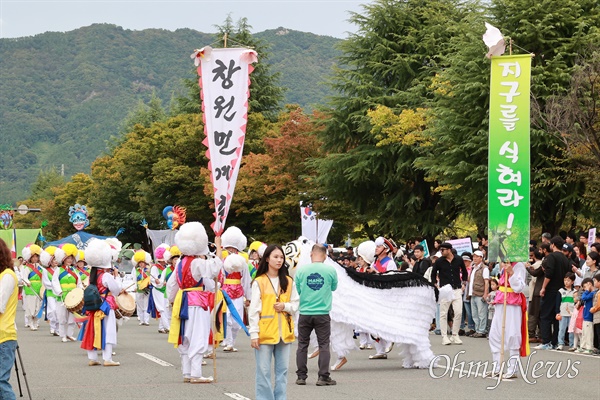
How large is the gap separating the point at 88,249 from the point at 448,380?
598cm

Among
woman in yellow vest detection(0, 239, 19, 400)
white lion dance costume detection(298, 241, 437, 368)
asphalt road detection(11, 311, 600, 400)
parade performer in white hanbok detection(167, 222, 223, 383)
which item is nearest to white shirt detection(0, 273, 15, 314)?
woman in yellow vest detection(0, 239, 19, 400)

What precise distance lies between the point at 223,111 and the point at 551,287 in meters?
8.31

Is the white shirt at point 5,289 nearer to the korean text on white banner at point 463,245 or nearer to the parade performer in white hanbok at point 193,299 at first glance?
the parade performer in white hanbok at point 193,299

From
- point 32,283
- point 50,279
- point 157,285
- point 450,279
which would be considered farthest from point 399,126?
point 450,279

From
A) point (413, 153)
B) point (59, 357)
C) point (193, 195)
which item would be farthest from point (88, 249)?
point (193, 195)

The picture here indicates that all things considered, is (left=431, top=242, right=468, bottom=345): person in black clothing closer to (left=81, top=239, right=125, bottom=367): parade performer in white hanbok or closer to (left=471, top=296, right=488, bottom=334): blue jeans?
(left=471, top=296, right=488, bottom=334): blue jeans

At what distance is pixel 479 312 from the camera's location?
22.8 meters

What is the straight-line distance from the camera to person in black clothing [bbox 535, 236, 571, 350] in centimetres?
1991

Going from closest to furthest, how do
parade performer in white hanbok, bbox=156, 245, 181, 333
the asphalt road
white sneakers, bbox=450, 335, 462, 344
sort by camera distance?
the asphalt road < white sneakers, bbox=450, 335, 462, 344 < parade performer in white hanbok, bbox=156, 245, 181, 333

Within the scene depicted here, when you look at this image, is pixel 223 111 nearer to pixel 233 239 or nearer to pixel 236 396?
Result: pixel 233 239

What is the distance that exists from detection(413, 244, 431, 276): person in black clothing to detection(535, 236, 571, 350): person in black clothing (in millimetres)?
3963

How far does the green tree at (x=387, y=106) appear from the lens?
44.9 metres

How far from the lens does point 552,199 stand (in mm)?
32906

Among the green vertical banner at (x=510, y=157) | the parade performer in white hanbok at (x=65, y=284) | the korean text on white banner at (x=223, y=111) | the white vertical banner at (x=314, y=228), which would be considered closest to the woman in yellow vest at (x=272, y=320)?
the korean text on white banner at (x=223, y=111)
